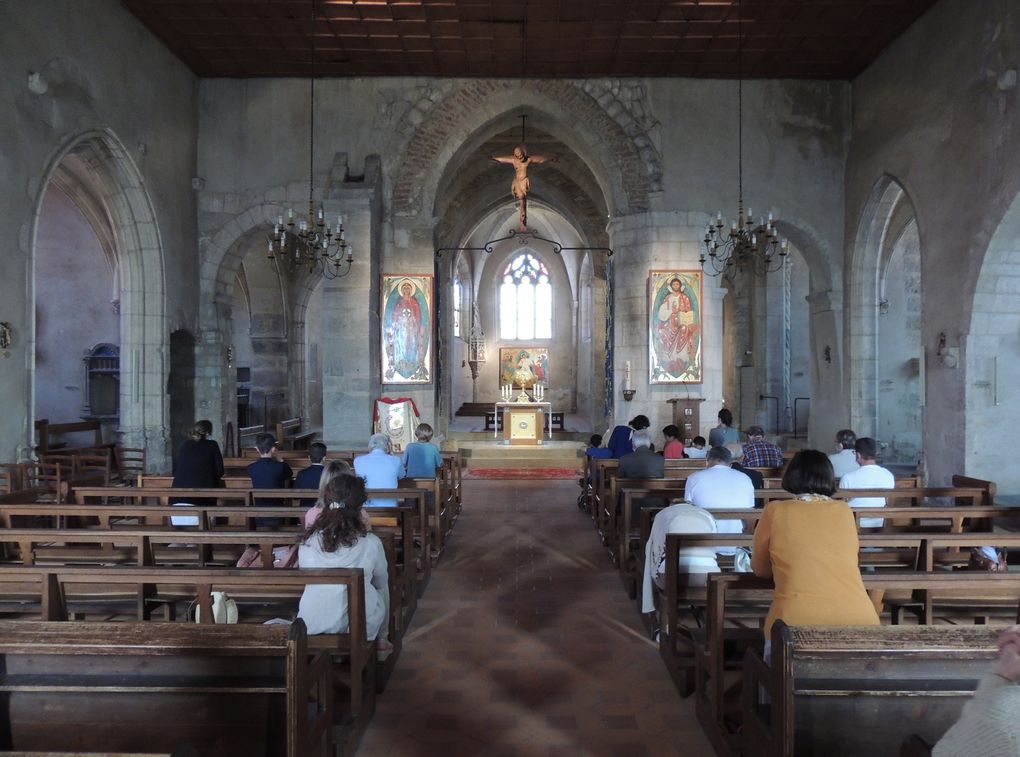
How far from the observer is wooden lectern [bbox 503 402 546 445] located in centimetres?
1421

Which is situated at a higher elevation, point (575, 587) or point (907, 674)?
point (907, 674)

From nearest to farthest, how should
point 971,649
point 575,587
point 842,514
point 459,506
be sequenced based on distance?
point 971,649
point 842,514
point 575,587
point 459,506

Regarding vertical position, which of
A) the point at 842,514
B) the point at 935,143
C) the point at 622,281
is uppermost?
the point at 935,143

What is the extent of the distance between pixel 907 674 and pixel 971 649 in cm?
20

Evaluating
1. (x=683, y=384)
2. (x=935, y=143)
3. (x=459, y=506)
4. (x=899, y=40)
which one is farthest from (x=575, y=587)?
(x=899, y=40)

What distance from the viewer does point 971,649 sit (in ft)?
7.32

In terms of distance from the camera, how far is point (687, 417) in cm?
1180

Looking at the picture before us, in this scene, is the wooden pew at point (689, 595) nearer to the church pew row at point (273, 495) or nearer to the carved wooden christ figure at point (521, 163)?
the church pew row at point (273, 495)

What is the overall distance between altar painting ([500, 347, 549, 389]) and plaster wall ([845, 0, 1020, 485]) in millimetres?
16936

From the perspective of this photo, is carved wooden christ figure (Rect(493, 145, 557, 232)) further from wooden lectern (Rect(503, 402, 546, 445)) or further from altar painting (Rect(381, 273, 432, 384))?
wooden lectern (Rect(503, 402, 546, 445))

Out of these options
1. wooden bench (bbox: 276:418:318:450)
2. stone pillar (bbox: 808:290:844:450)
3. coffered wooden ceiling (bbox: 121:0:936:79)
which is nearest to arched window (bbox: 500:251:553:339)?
wooden bench (bbox: 276:418:318:450)

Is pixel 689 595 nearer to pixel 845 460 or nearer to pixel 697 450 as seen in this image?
pixel 845 460

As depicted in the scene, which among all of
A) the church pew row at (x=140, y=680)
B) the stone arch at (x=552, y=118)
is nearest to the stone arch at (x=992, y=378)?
the stone arch at (x=552, y=118)

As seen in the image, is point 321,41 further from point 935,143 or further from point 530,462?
point 935,143
